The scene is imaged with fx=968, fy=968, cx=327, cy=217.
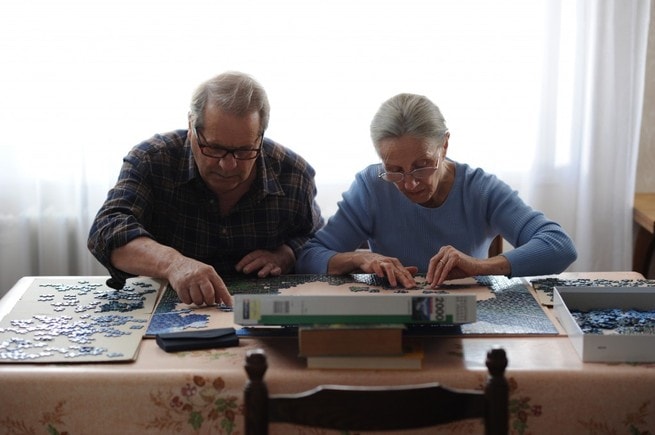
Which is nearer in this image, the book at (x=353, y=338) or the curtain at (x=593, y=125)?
the book at (x=353, y=338)

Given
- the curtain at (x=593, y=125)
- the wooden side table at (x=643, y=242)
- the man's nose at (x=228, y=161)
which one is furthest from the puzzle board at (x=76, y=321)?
the wooden side table at (x=643, y=242)

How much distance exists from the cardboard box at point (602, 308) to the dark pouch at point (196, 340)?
803 mm

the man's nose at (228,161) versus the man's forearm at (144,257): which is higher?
the man's nose at (228,161)

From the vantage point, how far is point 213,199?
120 inches

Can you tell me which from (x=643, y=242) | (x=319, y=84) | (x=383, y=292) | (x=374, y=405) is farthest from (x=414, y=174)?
(x=643, y=242)

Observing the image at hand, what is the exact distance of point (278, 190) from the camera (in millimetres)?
3133

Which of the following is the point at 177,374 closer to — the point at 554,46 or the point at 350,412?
the point at 350,412

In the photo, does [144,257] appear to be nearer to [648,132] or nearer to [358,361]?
[358,361]

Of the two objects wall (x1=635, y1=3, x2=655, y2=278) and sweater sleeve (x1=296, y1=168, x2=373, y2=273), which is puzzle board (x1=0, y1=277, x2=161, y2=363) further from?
wall (x1=635, y1=3, x2=655, y2=278)

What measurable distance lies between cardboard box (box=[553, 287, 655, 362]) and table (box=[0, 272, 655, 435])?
3 cm

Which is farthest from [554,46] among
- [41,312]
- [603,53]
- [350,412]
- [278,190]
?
[350,412]

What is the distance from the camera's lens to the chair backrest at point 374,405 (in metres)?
1.72

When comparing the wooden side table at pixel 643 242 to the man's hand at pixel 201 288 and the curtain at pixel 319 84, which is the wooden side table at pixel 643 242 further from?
the man's hand at pixel 201 288

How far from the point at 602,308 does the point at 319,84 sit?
2.19 m
